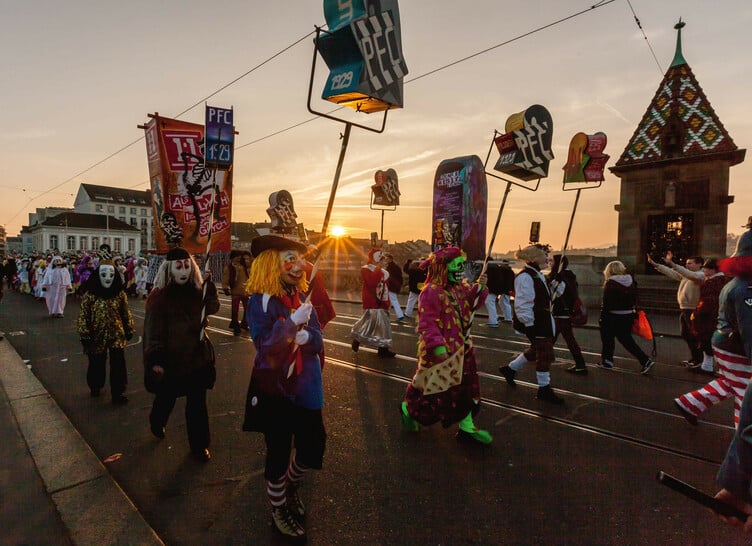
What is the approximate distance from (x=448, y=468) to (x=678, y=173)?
55.1 ft

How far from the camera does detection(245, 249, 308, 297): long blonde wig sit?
8.43 ft

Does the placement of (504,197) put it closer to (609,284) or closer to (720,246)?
(609,284)

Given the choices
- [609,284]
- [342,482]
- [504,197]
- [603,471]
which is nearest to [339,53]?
[504,197]

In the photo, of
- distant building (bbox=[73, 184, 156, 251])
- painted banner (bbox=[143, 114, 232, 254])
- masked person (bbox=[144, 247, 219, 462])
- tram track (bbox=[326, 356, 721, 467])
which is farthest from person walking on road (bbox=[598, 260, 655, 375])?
distant building (bbox=[73, 184, 156, 251])

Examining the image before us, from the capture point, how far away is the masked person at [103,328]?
16.6ft

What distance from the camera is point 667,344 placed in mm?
8867

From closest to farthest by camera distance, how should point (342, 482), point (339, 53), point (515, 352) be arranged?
point (342, 482), point (339, 53), point (515, 352)

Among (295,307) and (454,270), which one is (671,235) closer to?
(454,270)

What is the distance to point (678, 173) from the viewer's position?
15.5m

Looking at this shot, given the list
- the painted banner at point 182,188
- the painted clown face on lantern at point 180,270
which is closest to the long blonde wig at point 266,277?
the painted clown face on lantern at point 180,270

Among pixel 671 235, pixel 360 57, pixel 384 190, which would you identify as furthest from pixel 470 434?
pixel 384 190

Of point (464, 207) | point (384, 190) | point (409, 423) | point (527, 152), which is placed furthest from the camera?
point (384, 190)

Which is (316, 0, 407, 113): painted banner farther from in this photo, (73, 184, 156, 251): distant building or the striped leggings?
Answer: (73, 184, 156, 251): distant building

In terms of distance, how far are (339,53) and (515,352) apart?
5987mm
